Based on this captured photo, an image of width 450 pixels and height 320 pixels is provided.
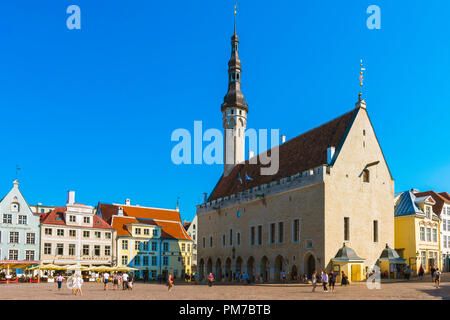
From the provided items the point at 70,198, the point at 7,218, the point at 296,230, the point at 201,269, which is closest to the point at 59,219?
the point at 70,198

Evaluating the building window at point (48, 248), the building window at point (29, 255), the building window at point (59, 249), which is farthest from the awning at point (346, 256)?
the building window at point (29, 255)

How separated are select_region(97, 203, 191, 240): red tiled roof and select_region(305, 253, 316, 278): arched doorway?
3446 cm

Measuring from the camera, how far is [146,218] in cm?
7838

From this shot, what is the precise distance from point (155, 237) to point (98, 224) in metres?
9.26

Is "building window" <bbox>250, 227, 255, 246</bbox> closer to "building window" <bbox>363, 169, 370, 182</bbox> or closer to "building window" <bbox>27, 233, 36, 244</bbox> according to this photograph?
"building window" <bbox>363, 169, 370, 182</bbox>

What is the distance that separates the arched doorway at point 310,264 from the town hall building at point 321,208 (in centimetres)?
9

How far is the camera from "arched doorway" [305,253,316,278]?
44406mm

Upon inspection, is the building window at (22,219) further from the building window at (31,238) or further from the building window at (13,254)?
the building window at (13,254)

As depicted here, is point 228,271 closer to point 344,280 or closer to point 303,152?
point 303,152

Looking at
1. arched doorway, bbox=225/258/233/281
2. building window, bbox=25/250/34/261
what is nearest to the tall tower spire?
arched doorway, bbox=225/258/233/281

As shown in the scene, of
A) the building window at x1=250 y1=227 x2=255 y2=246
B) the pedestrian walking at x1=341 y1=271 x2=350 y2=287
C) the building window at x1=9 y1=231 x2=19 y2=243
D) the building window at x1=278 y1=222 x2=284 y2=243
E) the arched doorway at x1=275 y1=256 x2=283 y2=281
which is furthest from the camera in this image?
the building window at x1=9 y1=231 x2=19 y2=243

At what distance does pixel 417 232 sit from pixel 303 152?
14.1 metres

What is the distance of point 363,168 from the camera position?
46188mm
